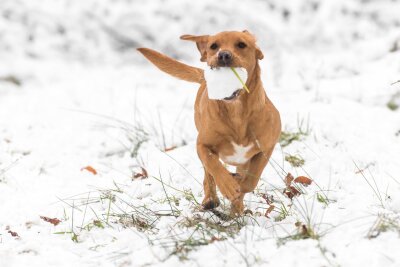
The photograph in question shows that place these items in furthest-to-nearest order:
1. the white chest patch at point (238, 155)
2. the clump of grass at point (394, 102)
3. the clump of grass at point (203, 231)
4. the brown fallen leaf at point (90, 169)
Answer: the clump of grass at point (394, 102) < the brown fallen leaf at point (90, 169) < the white chest patch at point (238, 155) < the clump of grass at point (203, 231)

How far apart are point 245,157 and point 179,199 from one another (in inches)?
21.7

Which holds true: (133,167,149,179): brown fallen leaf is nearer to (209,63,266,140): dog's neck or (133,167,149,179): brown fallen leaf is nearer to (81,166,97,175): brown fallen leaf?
(81,166,97,175): brown fallen leaf

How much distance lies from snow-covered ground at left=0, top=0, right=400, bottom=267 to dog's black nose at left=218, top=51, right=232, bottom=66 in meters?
0.71

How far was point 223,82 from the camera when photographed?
7.66 ft

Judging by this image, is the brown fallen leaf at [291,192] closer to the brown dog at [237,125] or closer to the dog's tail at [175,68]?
the brown dog at [237,125]

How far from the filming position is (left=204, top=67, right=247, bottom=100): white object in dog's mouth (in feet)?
7.64

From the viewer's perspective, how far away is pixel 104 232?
2.62 meters

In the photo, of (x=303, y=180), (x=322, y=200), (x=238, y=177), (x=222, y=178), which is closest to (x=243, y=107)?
(x=222, y=178)

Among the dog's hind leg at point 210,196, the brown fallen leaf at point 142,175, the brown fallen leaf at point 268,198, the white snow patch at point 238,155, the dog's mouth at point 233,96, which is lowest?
the brown fallen leaf at point 142,175

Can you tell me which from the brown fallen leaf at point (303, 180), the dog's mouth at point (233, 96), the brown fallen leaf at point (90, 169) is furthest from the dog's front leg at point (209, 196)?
the brown fallen leaf at point (90, 169)

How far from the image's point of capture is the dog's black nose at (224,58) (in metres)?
2.28

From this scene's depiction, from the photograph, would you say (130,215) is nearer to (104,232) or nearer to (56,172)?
(104,232)

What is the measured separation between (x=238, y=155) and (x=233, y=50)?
551mm

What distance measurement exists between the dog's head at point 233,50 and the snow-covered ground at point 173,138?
68cm
